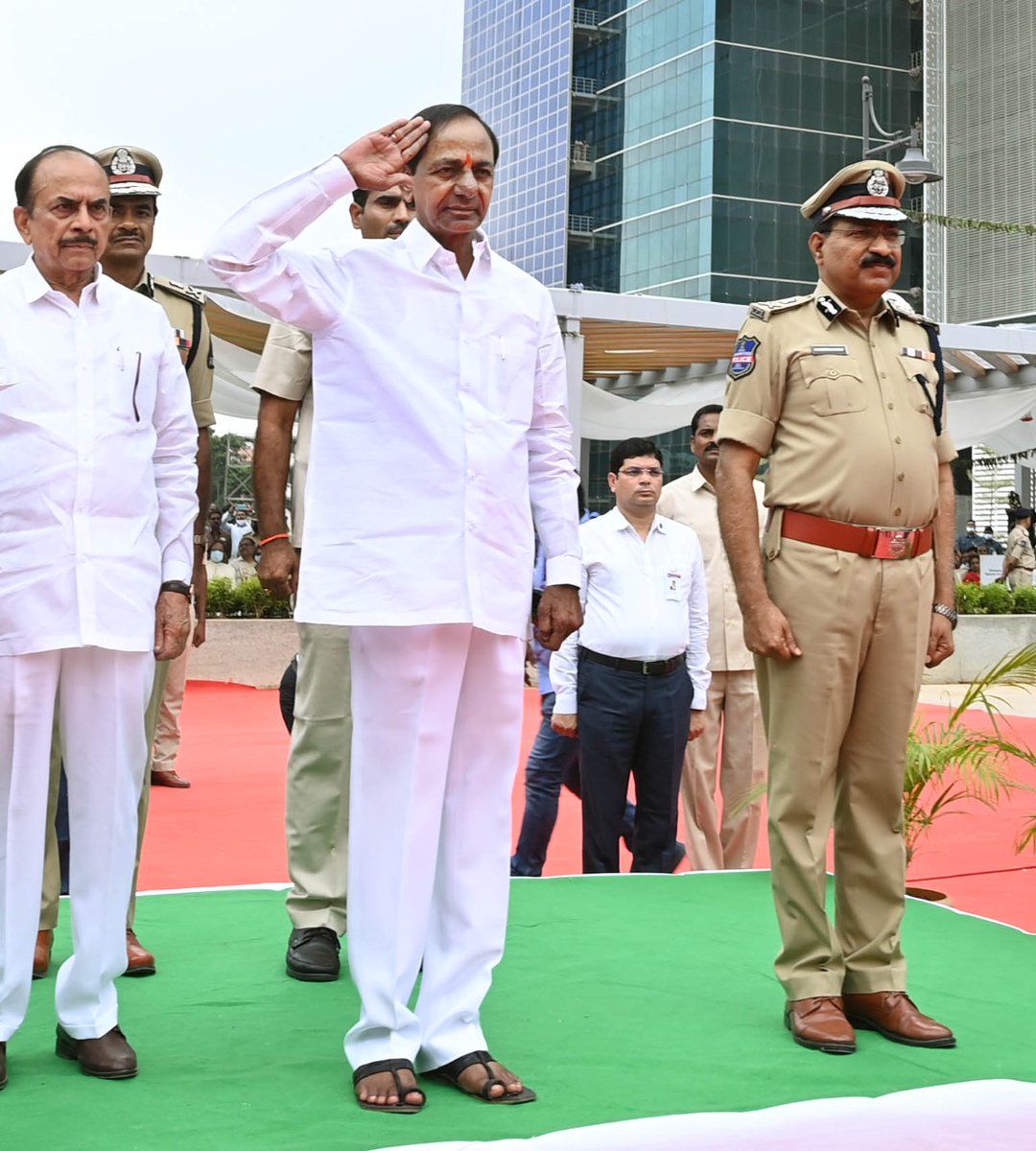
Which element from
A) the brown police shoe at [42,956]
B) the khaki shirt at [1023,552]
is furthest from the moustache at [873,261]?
the khaki shirt at [1023,552]

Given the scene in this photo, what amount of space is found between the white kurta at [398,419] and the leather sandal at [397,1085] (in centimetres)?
88

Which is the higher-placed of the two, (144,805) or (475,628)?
(475,628)

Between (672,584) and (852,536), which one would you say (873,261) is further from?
(672,584)

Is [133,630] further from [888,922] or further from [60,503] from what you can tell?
[888,922]

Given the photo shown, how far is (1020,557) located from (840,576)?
1727 centimetres

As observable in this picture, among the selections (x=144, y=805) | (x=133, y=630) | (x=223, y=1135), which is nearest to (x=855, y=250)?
(x=133, y=630)

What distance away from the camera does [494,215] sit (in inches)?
2211

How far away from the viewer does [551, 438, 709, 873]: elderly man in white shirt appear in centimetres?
554

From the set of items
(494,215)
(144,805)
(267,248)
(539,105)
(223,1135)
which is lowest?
(223,1135)

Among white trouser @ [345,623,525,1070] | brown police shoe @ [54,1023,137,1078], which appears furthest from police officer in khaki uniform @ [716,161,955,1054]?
brown police shoe @ [54,1023,137,1078]

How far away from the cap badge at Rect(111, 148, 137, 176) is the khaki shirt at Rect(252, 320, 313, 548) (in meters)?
0.57

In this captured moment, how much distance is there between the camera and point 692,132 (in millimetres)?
47594

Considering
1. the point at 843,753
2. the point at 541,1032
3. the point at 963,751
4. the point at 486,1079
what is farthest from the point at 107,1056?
the point at 963,751

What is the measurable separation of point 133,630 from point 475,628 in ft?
2.32
